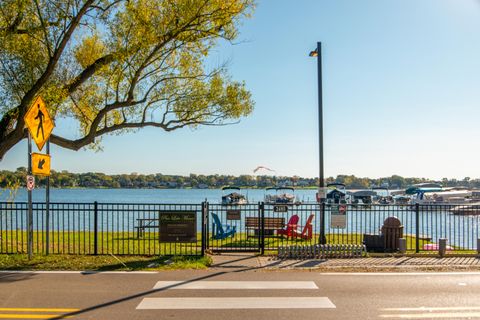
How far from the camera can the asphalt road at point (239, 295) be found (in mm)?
7801

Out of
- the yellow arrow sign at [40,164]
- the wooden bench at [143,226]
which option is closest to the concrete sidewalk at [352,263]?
the wooden bench at [143,226]

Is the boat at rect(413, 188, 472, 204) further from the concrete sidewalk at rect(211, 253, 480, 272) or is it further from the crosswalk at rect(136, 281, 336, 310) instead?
the crosswalk at rect(136, 281, 336, 310)

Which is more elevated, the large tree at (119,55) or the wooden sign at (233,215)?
the large tree at (119,55)

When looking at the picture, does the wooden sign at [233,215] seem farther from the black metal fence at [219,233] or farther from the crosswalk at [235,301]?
the crosswalk at [235,301]

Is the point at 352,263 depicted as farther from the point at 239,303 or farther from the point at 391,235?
the point at 239,303

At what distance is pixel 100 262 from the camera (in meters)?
12.7

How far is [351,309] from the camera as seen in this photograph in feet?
26.5

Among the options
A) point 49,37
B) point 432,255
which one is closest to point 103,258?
point 49,37

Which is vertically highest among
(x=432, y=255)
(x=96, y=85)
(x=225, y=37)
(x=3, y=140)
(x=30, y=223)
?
(x=225, y=37)

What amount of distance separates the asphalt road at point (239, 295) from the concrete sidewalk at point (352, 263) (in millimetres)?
745

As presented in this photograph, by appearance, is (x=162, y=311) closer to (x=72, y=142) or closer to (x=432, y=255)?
(x=432, y=255)

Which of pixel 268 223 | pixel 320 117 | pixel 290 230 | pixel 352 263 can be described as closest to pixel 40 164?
pixel 320 117

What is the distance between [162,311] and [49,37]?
1096cm

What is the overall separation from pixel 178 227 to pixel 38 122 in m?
4.79
